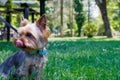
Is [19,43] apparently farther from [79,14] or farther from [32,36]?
[79,14]

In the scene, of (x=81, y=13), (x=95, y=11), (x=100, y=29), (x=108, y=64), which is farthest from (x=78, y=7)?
(x=108, y=64)

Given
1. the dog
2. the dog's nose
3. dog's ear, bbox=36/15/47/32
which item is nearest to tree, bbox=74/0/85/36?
the dog

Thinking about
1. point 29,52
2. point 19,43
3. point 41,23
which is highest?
point 41,23

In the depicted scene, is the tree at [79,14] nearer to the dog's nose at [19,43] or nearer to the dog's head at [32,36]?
the dog's head at [32,36]

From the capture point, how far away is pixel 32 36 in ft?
13.7

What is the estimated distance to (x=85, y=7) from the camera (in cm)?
6519

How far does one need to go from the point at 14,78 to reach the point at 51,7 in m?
60.7

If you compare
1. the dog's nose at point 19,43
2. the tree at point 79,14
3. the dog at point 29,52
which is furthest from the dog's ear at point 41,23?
the tree at point 79,14

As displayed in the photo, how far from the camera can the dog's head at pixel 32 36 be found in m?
4.07

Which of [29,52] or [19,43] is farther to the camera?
[29,52]

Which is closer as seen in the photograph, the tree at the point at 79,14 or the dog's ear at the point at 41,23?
the dog's ear at the point at 41,23

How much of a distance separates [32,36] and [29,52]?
0.85 feet

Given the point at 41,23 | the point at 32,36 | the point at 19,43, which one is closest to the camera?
the point at 19,43

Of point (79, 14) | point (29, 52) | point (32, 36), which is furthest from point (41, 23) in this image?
point (79, 14)
